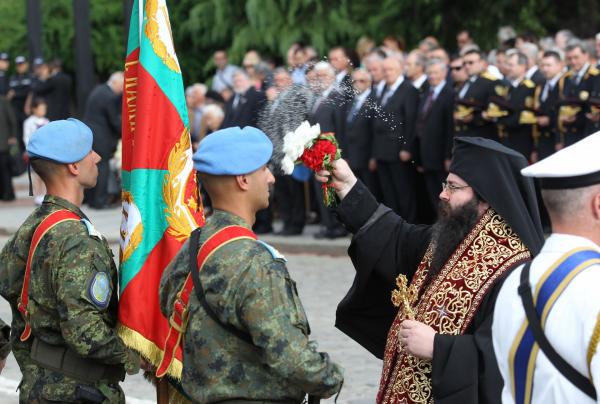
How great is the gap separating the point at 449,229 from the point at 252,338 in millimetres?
1167

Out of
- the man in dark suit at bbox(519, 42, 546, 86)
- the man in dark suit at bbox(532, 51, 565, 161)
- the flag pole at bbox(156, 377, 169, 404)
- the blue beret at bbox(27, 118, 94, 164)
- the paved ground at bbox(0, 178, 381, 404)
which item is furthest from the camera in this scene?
the man in dark suit at bbox(519, 42, 546, 86)

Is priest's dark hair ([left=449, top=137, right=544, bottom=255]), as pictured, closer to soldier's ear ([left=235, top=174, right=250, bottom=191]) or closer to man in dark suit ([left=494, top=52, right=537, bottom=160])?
soldier's ear ([left=235, top=174, right=250, bottom=191])

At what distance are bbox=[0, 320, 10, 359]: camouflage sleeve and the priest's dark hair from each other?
2.13 metres

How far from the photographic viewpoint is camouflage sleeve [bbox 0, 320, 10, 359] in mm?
5207

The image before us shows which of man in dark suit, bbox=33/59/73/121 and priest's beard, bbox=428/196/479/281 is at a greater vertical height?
priest's beard, bbox=428/196/479/281

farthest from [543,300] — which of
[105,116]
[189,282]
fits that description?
[105,116]

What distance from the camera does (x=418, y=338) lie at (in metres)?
4.39

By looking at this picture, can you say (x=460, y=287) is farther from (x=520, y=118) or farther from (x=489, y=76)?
(x=489, y=76)

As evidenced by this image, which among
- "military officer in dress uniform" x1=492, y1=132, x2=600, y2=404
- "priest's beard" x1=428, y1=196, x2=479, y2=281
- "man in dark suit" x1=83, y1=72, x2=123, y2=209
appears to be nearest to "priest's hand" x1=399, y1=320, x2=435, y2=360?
"priest's beard" x1=428, y1=196, x2=479, y2=281

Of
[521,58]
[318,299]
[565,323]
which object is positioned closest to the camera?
[565,323]

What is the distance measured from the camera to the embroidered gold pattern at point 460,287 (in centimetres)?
450

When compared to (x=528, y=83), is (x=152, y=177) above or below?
above

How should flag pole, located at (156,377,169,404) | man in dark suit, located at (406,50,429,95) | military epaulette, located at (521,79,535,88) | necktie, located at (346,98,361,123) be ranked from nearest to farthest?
flag pole, located at (156,377,169,404), military epaulette, located at (521,79,535,88), necktie, located at (346,98,361,123), man in dark suit, located at (406,50,429,95)

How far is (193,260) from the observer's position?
13.0ft
